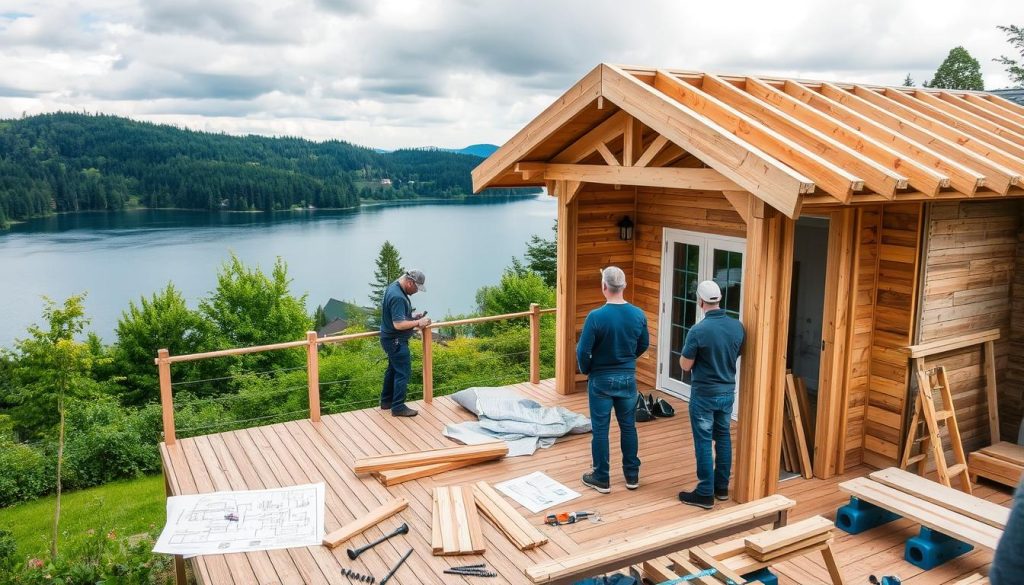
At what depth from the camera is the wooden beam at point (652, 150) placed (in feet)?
17.9

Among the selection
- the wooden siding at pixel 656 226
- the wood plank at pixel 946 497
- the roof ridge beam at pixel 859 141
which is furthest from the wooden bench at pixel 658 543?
the wooden siding at pixel 656 226

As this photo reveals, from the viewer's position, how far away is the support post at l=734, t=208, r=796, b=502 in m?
4.86

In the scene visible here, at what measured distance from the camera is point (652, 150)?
5609 millimetres

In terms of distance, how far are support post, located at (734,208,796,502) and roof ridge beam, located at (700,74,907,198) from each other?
1.77 feet

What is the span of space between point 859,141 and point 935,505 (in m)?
2.51

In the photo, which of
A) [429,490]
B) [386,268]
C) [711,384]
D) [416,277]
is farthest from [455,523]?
[386,268]

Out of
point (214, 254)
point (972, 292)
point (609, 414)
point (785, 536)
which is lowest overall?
point (214, 254)

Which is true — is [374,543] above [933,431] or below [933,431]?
below

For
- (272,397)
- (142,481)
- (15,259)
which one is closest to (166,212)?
(15,259)

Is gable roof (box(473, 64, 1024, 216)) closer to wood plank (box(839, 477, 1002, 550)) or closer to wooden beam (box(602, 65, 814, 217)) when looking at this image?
wooden beam (box(602, 65, 814, 217))

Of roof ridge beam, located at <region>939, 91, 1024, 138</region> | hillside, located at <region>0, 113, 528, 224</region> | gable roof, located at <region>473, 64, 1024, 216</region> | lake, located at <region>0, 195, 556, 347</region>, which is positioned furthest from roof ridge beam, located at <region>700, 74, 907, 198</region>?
hillside, located at <region>0, 113, 528, 224</region>

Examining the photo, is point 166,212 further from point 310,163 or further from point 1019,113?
point 1019,113

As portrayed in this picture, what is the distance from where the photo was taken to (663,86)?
5.77 meters

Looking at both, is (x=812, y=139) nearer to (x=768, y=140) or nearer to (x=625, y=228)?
(x=768, y=140)
